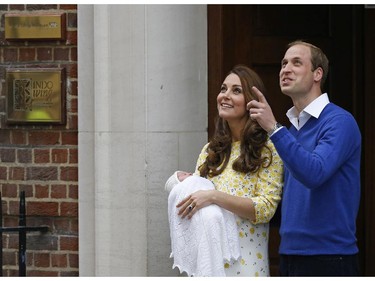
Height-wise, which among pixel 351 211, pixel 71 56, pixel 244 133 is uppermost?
pixel 71 56

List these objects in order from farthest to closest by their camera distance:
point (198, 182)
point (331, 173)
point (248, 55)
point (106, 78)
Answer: point (248, 55), point (106, 78), point (198, 182), point (331, 173)

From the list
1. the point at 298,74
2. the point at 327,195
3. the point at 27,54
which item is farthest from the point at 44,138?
the point at 327,195

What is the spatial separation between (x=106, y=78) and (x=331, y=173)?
2.18 meters

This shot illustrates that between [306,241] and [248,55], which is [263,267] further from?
[248,55]

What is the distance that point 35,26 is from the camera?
20.3ft

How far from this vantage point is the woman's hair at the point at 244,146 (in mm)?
4574

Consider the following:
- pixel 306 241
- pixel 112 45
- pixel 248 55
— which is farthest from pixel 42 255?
pixel 306 241

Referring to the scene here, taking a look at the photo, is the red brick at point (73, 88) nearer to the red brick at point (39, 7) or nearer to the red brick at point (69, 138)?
the red brick at point (69, 138)

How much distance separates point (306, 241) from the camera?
4316 millimetres

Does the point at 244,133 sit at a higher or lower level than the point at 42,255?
higher

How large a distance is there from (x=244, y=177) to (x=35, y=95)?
2.09 meters

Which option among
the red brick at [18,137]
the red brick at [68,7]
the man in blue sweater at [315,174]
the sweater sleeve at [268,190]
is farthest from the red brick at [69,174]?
the man in blue sweater at [315,174]

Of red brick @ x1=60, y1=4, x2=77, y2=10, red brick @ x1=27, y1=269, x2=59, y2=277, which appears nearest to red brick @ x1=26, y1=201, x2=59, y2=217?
red brick @ x1=27, y1=269, x2=59, y2=277

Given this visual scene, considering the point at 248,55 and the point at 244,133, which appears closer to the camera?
the point at 244,133
